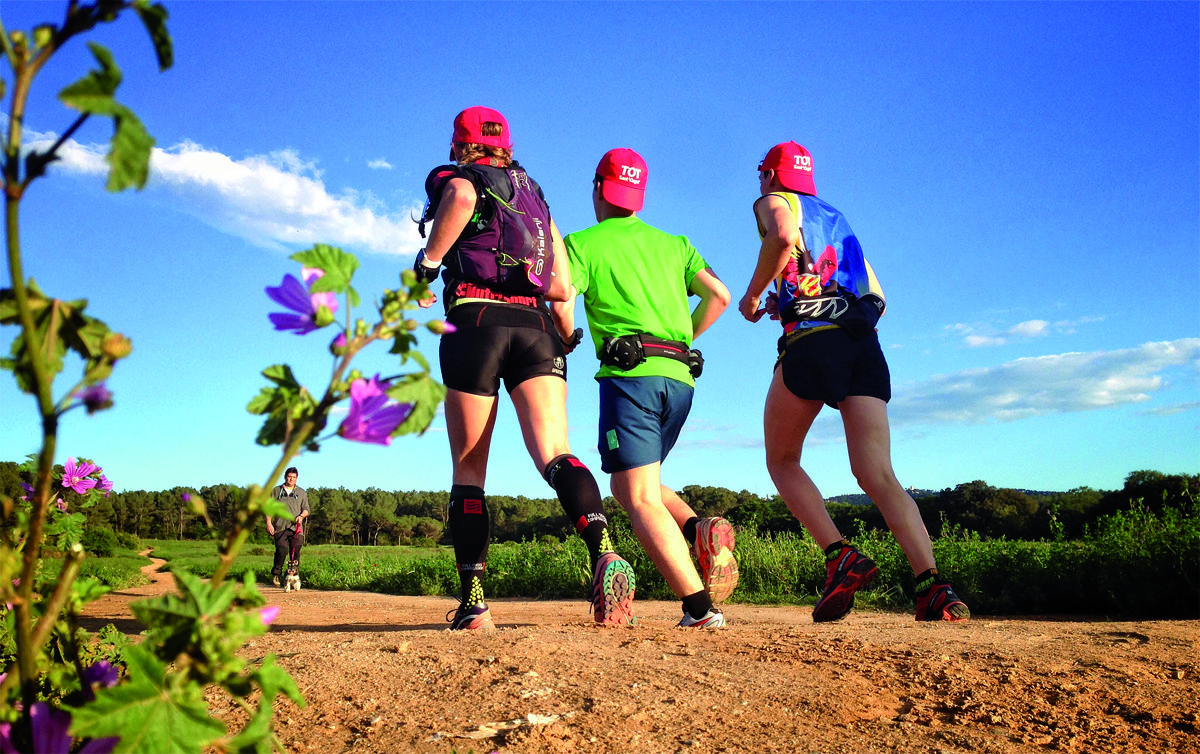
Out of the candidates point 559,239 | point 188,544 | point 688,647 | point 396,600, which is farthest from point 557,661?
point 188,544

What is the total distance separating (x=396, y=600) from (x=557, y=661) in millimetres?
7466

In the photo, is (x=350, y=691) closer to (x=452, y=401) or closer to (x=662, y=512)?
(x=452, y=401)

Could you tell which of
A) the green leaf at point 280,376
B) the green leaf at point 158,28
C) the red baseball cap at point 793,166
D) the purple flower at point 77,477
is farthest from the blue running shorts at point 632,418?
the green leaf at point 158,28

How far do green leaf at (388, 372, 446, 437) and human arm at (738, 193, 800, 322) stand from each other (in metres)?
3.56

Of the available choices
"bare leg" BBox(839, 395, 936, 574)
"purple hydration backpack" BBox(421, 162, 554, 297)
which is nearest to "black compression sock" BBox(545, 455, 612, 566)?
"purple hydration backpack" BBox(421, 162, 554, 297)

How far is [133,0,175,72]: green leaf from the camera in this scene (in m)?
0.88

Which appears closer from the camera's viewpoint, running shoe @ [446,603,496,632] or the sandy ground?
the sandy ground

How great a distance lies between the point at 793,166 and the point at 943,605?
8.28ft

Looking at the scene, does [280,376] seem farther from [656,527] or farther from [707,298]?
[707,298]

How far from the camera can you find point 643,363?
4.11 meters

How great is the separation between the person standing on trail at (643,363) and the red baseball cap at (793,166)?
717mm

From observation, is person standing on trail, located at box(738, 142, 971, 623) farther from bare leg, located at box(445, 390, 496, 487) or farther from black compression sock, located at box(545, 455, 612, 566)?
bare leg, located at box(445, 390, 496, 487)

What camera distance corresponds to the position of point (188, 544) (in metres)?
21.9

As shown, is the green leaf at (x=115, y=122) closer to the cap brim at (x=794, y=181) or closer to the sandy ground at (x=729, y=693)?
the sandy ground at (x=729, y=693)
